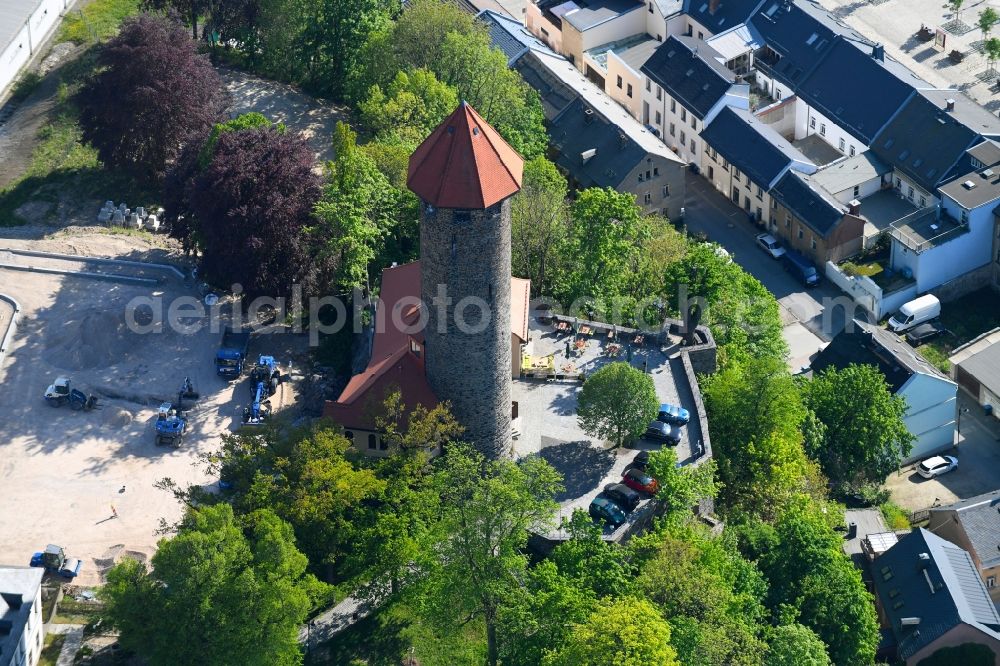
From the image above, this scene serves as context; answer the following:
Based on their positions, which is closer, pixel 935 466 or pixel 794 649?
pixel 794 649

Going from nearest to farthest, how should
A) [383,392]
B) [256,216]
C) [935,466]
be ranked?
[383,392]
[256,216]
[935,466]

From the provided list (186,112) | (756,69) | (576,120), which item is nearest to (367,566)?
(186,112)

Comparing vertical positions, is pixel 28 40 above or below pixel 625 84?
above

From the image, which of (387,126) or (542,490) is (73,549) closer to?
(542,490)

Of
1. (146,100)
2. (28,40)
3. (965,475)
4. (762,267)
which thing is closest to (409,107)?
(146,100)

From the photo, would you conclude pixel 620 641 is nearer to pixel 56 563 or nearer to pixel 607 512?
pixel 607 512

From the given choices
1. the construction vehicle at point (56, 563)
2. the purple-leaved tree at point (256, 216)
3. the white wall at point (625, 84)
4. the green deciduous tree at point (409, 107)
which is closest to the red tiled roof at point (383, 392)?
the purple-leaved tree at point (256, 216)

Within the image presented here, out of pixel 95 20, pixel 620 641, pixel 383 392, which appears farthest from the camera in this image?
pixel 95 20
